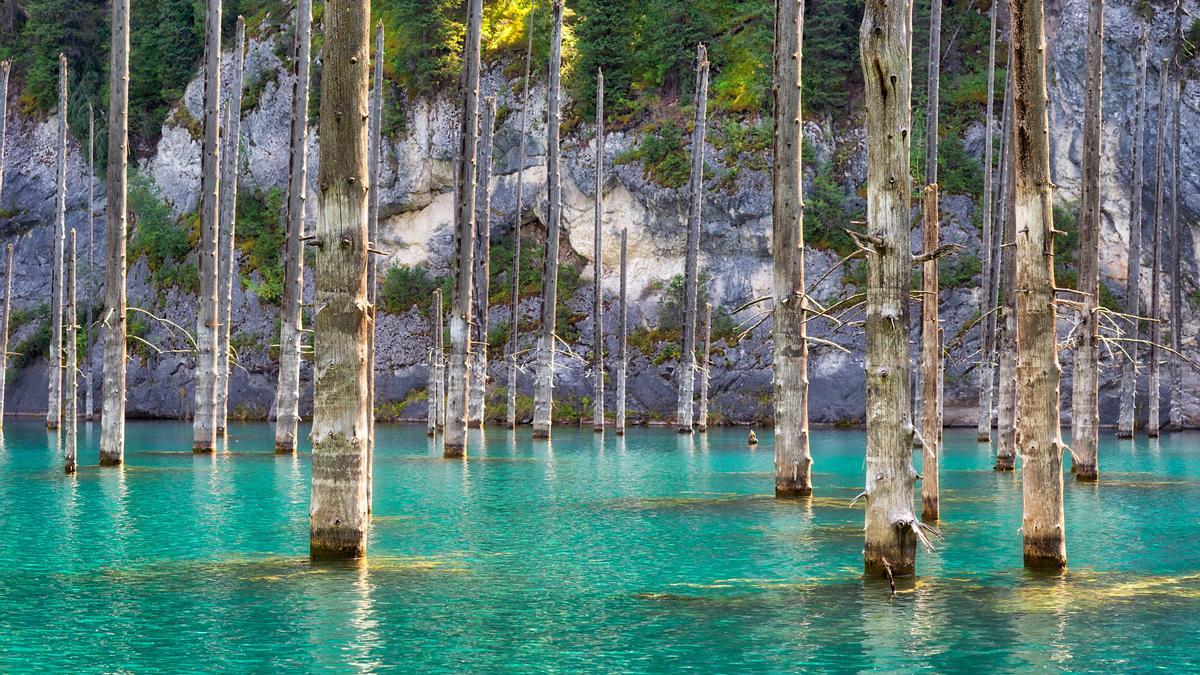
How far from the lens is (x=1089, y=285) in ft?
92.9

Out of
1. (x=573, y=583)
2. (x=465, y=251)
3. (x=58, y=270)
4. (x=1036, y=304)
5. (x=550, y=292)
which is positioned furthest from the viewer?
(x=58, y=270)

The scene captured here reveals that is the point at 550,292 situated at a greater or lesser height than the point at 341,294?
greater

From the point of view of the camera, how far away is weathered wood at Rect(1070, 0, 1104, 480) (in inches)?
1086

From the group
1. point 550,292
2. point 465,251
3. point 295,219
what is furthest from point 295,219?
point 550,292

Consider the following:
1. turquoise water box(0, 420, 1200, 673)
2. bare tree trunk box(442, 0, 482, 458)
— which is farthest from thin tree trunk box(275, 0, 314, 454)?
turquoise water box(0, 420, 1200, 673)

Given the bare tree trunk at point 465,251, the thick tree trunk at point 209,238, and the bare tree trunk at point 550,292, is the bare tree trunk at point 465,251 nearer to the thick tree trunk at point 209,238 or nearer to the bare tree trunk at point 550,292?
the thick tree trunk at point 209,238

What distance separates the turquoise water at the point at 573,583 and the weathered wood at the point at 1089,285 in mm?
1628

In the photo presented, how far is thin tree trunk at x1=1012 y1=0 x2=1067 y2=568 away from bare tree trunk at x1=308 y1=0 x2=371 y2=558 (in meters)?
7.33

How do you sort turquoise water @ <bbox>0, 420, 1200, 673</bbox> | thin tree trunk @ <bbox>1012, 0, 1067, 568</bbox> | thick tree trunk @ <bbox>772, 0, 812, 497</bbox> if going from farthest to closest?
thick tree trunk @ <bbox>772, 0, 812, 497</bbox> < thin tree trunk @ <bbox>1012, 0, 1067, 568</bbox> < turquoise water @ <bbox>0, 420, 1200, 673</bbox>

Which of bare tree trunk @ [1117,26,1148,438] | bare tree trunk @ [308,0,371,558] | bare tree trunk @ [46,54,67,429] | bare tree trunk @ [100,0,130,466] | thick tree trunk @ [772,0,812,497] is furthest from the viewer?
bare tree trunk @ [1117,26,1148,438]

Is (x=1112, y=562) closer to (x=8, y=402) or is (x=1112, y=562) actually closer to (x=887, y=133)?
(x=887, y=133)

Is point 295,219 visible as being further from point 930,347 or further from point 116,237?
point 930,347

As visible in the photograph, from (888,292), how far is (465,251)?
22053 mm

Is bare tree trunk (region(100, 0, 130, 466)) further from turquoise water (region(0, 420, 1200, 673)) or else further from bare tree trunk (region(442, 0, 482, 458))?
bare tree trunk (region(442, 0, 482, 458))
